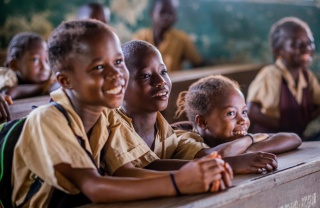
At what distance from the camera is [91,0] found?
5.29 meters

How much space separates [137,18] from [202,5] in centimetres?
61

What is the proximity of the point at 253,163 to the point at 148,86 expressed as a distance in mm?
465

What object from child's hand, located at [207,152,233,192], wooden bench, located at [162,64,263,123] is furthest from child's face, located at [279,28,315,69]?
child's hand, located at [207,152,233,192]

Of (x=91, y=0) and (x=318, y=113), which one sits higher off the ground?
(x=91, y=0)

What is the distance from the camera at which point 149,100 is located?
2.31 m

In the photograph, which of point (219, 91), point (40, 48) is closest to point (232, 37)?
point (40, 48)

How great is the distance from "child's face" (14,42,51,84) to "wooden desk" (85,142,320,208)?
1.50m

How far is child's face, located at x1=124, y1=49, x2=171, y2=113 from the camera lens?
7.55 ft

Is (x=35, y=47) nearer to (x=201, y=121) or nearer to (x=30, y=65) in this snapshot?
(x=30, y=65)

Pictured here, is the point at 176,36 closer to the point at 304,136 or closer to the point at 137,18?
the point at 137,18

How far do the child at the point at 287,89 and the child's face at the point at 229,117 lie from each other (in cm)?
116

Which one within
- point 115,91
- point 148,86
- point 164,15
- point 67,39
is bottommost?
point 164,15

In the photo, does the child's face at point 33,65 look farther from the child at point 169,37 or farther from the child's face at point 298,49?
the child at point 169,37

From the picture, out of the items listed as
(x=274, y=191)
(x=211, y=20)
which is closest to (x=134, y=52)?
(x=274, y=191)
